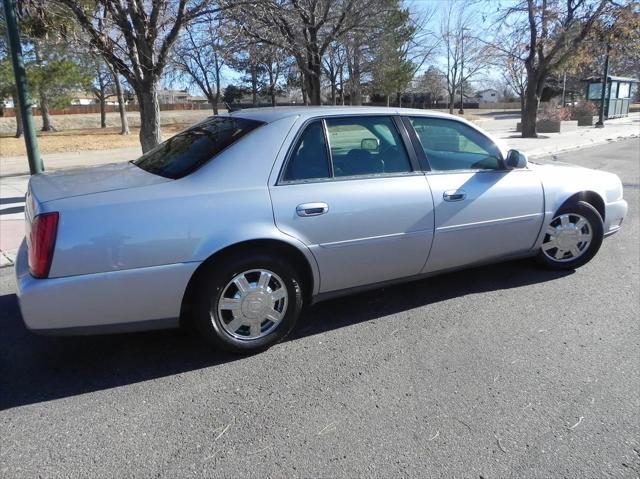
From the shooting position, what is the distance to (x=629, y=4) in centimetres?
1802

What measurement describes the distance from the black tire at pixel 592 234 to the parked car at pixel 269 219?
0.50 feet

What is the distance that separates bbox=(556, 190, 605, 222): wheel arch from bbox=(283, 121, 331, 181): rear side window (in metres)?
2.25

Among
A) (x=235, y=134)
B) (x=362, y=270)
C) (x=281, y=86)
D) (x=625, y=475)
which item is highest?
(x=281, y=86)

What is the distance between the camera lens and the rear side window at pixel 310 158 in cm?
337

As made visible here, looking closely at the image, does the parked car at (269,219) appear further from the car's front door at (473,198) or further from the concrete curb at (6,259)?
the concrete curb at (6,259)

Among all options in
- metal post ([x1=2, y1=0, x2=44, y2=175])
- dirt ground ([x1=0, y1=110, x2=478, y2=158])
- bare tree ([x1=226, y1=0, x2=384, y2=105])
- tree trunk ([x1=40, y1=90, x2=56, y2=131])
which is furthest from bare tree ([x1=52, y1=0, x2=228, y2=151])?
tree trunk ([x1=40, y1=90, x2=56, y2=131])

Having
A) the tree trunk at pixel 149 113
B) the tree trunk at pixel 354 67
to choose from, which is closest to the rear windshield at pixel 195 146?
the tree trunk at pixel 149 113

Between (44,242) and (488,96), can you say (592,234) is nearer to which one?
(44,242)

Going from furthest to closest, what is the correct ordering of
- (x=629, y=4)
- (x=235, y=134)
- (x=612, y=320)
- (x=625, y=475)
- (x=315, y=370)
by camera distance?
(x=629, y=4) → (x=612, y=320) → (x=235, y=134) → (x=315, y=370) → (x=625, y=475)

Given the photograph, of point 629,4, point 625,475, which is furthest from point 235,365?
point 629,4

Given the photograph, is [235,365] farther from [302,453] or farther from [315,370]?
[302,453]

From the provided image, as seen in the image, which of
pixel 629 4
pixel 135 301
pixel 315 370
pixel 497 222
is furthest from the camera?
pixel 629 4

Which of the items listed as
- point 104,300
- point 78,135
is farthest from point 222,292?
point 78,135

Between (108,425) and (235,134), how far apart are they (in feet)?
6.29
